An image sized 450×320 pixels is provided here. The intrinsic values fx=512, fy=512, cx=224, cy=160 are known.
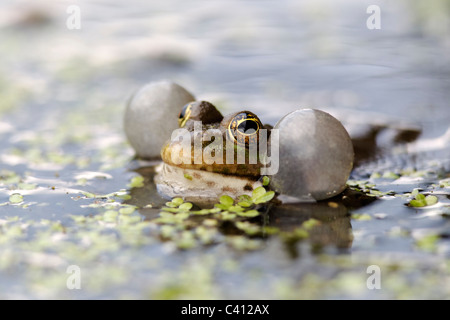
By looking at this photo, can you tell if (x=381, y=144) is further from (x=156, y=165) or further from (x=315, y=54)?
(x=315, y=54)

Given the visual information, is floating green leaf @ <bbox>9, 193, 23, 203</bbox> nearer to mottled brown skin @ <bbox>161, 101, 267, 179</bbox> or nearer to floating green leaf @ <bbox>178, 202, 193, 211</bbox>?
mottled brown skin @ <bbox>161, 101, 267, 179</bbox>

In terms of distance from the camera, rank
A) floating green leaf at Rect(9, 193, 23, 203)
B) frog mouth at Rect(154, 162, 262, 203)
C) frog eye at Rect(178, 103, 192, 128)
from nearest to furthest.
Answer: frog mouth at Rect(154, 162, 262, 203)
frog eye at Rect(178, 103, 192, 128)
floating green leaf at Rect(9, 193, 23, 203)

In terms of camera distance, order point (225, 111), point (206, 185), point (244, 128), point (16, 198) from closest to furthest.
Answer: point (244, 128)
point (206, 185)
point (16, 198)
point (225, 111)

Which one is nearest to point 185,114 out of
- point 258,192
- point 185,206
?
point 185,206

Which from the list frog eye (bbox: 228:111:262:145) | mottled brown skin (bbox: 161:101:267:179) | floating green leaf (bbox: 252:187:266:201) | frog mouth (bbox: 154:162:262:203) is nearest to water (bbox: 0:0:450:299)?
floating green leaf (bbox: 252:187:266:201)

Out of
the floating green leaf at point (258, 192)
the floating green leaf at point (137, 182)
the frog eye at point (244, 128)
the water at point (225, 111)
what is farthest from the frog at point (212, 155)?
the floating green leaf at point (137, 182)

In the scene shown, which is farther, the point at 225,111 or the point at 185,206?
the point at 225,111

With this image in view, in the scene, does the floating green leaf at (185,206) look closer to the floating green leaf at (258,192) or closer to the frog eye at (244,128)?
the floating green leaf at (258,192)

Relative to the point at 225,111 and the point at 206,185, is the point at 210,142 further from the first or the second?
the point at 225,111

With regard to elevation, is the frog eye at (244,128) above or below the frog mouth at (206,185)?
above
